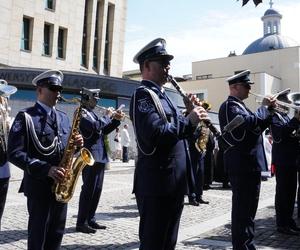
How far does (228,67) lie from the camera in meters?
51.8

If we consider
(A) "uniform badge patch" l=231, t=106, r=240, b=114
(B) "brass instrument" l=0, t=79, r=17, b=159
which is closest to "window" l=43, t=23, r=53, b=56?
(B) "brass instrument" l=0, t=79, r=17, b=159

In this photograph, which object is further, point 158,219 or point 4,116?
point 4,116

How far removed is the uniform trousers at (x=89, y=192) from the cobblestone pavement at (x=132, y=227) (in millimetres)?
273

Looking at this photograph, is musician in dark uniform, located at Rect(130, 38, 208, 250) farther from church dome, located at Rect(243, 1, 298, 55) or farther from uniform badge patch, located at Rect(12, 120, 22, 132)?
church dome, located at Rect(243, 1, 298, 55)

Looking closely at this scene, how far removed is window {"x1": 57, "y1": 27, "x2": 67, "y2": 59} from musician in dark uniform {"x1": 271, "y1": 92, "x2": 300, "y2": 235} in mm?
25401

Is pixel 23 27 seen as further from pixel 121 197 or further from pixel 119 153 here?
pixel 121 197

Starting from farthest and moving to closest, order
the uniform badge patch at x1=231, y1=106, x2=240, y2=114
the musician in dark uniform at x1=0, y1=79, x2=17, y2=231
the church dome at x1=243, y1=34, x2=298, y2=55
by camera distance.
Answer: the church dome at x1=243, y1=34, x2=298, y2=55 → the uniform badge patch at x1=231, y1=106, x2=240, y2=114 → the musician in dark uniform at x1=0, y1=79, x2=17, y2=231

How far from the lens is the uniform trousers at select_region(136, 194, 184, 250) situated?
3.68m

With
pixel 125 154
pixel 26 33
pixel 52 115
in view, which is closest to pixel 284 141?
pixel 52 115

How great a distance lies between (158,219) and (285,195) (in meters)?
3.88

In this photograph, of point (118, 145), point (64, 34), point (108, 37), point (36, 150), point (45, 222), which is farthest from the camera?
point (108, 37)

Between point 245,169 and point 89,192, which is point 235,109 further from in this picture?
point 89,192

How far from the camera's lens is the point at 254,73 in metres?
44.8

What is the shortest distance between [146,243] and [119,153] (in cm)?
1951
